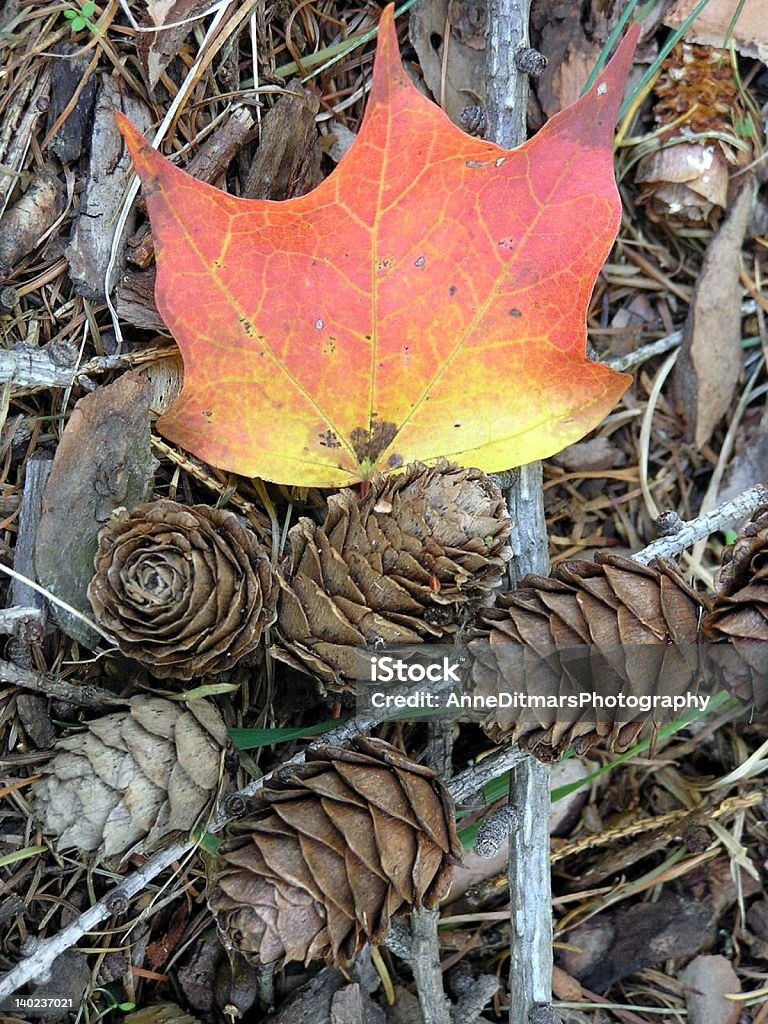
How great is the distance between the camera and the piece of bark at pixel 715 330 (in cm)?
173

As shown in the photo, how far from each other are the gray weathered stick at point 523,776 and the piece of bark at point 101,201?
24.4 inches

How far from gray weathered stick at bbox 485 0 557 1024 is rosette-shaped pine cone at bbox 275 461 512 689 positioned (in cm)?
23

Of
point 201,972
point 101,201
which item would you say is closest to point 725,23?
point 101,201

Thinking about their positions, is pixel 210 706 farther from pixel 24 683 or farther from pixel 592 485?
pixel 592 485

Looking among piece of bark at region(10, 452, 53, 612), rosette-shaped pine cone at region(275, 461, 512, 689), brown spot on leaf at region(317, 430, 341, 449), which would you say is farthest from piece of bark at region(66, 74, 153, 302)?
rosette-shaped pine cone at region(275, 461, 512, 689)

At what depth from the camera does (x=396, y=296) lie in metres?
1.34

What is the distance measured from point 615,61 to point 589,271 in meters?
0.28

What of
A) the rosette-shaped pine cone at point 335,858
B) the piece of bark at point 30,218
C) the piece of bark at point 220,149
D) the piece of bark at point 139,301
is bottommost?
the rosette-shaped pine cone at point 335,858

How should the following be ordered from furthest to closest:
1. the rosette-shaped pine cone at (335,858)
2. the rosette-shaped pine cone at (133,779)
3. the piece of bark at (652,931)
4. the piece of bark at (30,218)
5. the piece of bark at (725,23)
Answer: the piece of bark at (725,23) < the piece of bark at (652,931) < the piece of bark at (30,218) < the rosette-shaped pine cone at (133,779) < the rosette-shaped pine cone at (335,858)

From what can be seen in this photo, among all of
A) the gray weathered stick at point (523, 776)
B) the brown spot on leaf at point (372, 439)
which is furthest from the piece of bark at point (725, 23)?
the brown spot on leaf at point (372, 439)

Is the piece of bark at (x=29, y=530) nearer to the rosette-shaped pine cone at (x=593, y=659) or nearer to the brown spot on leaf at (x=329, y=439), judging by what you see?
the brown spot on leaf at (x=329, y=439)

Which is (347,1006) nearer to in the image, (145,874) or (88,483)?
(145,874)

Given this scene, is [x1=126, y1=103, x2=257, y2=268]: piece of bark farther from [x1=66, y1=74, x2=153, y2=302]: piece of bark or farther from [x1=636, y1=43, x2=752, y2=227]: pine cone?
[x1=636, y1=43, x2=752, y2=227]: pine cone

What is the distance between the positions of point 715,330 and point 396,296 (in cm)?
73
